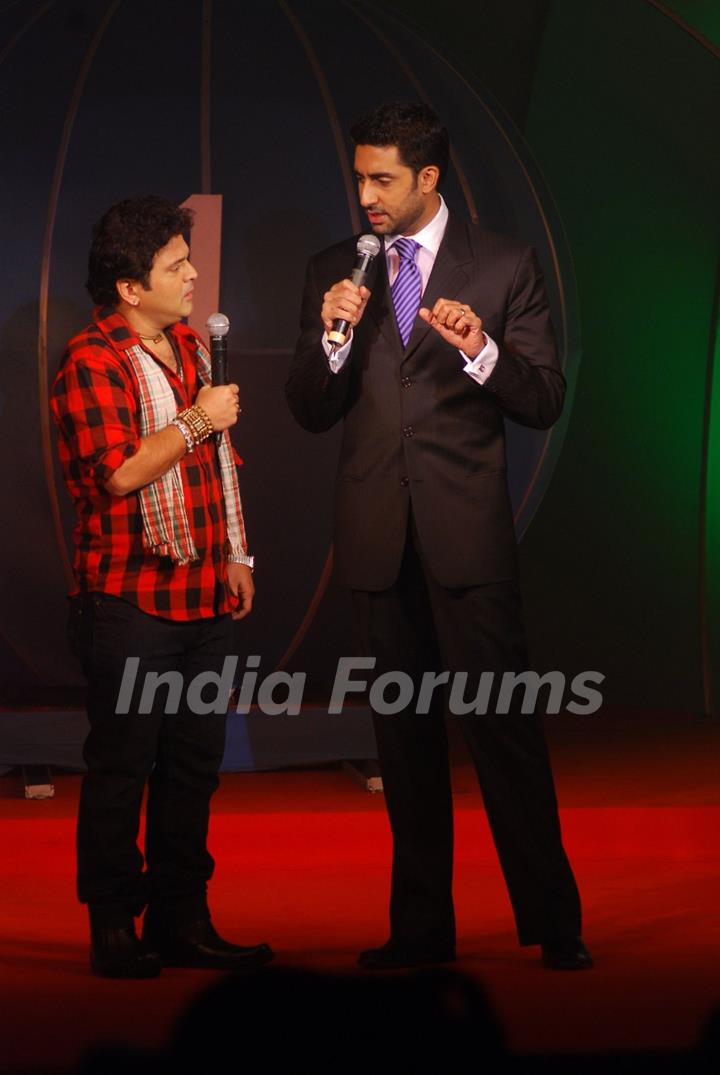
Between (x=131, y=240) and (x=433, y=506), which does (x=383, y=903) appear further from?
(x=131, y=240)

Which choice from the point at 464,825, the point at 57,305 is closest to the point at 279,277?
the point at 57,305

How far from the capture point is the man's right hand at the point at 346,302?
2.91 meters

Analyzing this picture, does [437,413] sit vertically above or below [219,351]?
below

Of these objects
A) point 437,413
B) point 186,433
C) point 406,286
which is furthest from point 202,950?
point 406,286

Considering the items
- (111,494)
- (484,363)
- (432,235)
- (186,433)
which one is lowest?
(111,494)

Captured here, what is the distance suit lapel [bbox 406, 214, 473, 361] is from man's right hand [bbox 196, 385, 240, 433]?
14.3 inches

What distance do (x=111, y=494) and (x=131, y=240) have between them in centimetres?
52

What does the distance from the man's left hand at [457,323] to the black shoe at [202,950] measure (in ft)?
4.20

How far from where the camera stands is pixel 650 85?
7.45 meters

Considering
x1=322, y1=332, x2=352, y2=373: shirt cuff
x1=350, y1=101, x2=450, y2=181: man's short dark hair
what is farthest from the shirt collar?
x1=322, y1=332, x2=352, y2=373: shirt cuff

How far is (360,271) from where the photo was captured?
3.00m

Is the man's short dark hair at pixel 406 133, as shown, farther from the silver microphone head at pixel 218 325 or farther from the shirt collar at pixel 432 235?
the silver microphone head at pixel 218 325

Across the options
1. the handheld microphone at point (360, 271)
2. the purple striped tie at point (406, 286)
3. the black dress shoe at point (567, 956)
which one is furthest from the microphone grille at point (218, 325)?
the black dress shoe at point (567, 956)

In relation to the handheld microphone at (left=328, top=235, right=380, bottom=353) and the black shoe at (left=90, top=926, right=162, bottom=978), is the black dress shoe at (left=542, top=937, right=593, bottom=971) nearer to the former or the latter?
the black shoe at (left=90, top=926, right=162, bottom=978)
